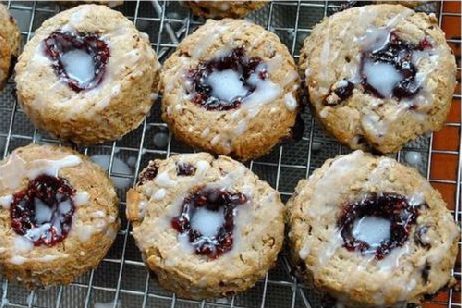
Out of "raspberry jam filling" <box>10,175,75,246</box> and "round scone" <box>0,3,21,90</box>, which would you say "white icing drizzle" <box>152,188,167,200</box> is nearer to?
"raspberry jam filling" <box>10,175,75,246</box>

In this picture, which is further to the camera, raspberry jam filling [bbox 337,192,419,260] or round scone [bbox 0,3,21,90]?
round scone [bbox 0,3,21,90]

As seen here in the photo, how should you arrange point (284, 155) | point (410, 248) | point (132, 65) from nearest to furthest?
point (410, 248)
point (132, 65)
point (284, 155)

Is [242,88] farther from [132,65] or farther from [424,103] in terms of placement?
[424,103]

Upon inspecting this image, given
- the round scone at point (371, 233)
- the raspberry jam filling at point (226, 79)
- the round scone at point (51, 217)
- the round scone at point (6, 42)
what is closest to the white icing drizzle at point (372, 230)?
the round scone at point (371, 233)

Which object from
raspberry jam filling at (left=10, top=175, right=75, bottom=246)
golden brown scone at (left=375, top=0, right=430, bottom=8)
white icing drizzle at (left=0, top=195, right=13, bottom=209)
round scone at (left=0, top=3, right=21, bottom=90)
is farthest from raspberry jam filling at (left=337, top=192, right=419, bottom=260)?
round scone at (left=0, top=3, right=21, bottom=90)

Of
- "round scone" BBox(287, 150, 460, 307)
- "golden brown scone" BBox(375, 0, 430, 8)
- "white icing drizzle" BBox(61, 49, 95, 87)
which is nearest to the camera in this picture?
"round scone" BBox(287, 150, 460, 307)

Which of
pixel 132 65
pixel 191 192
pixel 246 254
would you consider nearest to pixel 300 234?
pixel 246 254

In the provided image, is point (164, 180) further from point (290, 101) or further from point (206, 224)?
point (290, 101)
